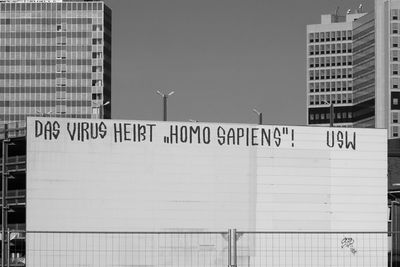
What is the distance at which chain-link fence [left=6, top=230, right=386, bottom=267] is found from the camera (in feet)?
119

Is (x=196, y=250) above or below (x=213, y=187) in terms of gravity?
below

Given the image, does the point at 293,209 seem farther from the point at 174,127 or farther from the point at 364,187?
the point at 174,127

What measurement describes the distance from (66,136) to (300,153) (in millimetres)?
9577

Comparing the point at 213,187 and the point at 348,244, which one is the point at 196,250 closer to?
the point at 213,187

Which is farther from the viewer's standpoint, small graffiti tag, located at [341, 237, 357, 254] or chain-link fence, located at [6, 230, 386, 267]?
small graffiti tag, located at [341, 237, 357, 254]

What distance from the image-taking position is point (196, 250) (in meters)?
39.2

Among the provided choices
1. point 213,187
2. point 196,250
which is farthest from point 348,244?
point 196,250

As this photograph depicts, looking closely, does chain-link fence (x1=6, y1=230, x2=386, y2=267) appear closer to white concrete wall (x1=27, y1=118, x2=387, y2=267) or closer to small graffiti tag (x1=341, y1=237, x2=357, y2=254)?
small graffiti tag (x1=341, y1=237, x2=357, y2=254)

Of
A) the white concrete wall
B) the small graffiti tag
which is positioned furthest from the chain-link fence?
the white concrete wall

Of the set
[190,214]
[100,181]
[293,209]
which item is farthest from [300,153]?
[100,181]

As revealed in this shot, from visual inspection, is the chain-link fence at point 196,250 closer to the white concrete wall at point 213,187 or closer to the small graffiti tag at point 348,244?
the small graffiti tag at point 348,244

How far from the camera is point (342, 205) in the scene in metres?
43.4

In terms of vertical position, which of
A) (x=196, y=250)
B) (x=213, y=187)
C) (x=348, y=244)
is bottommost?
(x=196, y=250)

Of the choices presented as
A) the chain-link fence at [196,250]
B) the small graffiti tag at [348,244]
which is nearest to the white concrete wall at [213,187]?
the chain-link fence at [196,250]
